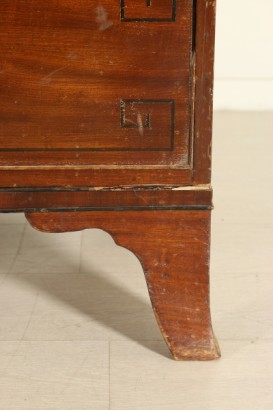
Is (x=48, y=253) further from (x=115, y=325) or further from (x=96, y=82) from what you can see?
(x=96, y=82)

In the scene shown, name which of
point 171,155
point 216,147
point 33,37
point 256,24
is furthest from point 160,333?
point 256,24

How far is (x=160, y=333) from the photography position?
1.24 metres

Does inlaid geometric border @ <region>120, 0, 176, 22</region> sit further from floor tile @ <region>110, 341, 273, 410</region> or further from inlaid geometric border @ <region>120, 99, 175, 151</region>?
floor tile @ <region>110, 341, 273, 410</region>

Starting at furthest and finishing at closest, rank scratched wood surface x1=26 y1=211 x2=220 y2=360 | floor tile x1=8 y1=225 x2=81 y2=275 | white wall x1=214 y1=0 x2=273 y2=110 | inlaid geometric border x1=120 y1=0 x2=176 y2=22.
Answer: white wall x1=214 y1=0 x2=273 y2=110 < floor tile x1=8 y1=225 x2=81 y2=275 < scratched wood surface x1=26 y1=211 x2=220 y2=360 < inlaid geometric border x1=120 y1=0 x2=176 y2=22

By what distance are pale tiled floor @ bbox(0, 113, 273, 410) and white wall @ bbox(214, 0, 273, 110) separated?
0.86 meters

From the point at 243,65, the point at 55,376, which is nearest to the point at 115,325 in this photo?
the point at 55,376

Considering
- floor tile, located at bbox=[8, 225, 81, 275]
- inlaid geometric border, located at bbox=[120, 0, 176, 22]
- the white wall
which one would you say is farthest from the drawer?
the white wall

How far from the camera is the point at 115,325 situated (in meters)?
1.27

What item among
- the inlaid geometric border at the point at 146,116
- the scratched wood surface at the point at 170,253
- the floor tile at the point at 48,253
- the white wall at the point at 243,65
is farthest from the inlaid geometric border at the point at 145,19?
the white wall at the point at 243,65

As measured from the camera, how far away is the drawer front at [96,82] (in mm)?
989

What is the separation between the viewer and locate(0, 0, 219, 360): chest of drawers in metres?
0.99

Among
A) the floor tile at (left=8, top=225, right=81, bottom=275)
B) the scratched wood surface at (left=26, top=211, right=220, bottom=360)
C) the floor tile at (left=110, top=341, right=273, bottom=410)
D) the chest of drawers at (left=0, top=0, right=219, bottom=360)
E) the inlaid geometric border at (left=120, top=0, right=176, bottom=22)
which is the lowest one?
the floor tile at (left=8, top=225, right=81, bottom=275)

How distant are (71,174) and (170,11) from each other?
0.25m

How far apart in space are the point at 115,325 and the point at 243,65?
1.56 m
